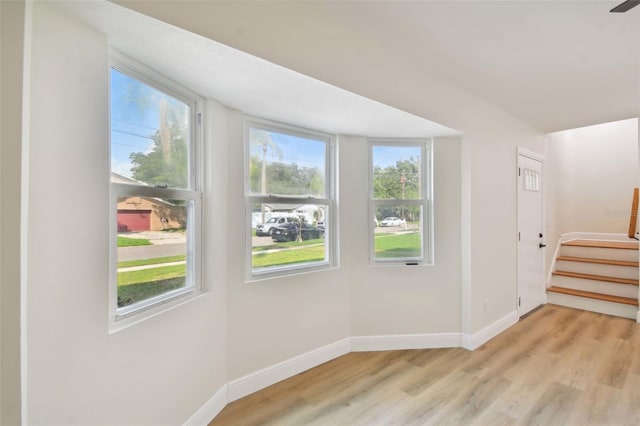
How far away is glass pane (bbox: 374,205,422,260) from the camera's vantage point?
2.92 m

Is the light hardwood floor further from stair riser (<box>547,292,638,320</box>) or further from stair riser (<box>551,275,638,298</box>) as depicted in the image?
stair riser (<box>551,275,638,298</box>)

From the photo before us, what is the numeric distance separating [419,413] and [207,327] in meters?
1.56

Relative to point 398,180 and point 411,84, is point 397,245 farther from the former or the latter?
point 411,84

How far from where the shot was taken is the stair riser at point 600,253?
4.21 metres

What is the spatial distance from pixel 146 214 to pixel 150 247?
0.19 metres

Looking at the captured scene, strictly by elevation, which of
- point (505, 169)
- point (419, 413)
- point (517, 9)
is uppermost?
point (517, 9)

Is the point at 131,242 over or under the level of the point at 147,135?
under

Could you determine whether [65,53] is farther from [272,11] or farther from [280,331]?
[280,331]

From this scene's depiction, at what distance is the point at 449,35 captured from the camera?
186 cm

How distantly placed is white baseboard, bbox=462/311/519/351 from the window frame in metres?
2.61

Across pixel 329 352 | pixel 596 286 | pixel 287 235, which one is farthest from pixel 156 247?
pixel 596 286

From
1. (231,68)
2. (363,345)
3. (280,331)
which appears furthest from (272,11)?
(363,345)

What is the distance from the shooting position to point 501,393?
2.15 meters

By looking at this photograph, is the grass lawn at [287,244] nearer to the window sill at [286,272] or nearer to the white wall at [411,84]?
the window sill at [286,272]
